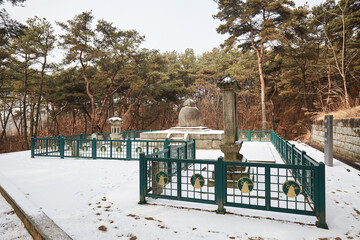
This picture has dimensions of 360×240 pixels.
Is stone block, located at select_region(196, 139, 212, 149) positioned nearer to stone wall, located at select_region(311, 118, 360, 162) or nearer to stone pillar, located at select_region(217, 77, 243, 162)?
stone wall, located at select_region(311, 118, 360, 162)

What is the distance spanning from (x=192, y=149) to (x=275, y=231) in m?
5.91

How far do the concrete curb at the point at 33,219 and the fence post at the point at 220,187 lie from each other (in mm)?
2645

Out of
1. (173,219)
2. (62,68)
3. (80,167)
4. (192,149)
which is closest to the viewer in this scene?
(173,219)

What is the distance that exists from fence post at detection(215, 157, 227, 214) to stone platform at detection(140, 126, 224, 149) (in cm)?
955

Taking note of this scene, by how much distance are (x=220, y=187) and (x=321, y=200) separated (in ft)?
5.64

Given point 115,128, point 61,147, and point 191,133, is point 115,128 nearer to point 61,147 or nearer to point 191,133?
point 61,147

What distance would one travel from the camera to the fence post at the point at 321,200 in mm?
3445

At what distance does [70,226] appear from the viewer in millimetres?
3535

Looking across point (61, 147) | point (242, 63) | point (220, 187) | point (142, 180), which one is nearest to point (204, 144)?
point (61, 147)

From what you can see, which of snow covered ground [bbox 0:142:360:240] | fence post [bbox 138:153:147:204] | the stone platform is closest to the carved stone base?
snow covered ground [bbox 0:142:360:240]

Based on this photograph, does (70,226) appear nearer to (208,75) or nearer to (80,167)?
(80,167)


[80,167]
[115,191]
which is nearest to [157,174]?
[115,191]

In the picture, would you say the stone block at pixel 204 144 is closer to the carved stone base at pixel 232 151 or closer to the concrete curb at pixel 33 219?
the carved stone base at pixel 232 151

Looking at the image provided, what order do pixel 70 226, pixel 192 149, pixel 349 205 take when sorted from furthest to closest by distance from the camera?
pixel 192 149 → pixel 349 205 → pixel 70 226
